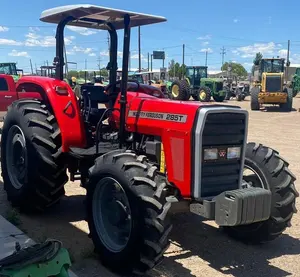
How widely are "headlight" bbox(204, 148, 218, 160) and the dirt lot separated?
3.46ft

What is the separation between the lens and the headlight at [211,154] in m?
3.97

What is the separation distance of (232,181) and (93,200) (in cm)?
135

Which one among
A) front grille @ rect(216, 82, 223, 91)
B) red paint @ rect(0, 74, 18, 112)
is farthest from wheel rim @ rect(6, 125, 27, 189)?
front grille @ rect(216, 82, 223, 91)

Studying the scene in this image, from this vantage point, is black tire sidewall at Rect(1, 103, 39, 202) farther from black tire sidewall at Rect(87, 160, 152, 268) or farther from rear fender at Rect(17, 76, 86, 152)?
black tire sidewall at Rect(87, 160, 152, 268)

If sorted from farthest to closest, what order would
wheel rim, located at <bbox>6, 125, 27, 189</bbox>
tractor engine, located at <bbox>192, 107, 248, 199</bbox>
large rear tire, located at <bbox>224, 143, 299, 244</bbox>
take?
wheel rim, located at <bbox>6, 125, 27, 189</bbox>
large rear tire, located at <bbox>224, 143, 299, 244</bbox>
tractor engine, located at <bbox>192, 107, 248, 199</bbox>

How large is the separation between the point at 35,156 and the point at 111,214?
1.31m

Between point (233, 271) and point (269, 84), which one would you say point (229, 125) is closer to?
point (233, 271)

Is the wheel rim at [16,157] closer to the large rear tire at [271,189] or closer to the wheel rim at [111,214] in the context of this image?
the wheel rim at [111,214]

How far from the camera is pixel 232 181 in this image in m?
4.24

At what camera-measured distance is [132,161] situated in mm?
3855

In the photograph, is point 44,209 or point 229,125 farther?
point 44,209

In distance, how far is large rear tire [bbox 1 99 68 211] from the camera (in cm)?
496

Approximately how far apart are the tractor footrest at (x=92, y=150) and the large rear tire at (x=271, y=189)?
1488 millimetres

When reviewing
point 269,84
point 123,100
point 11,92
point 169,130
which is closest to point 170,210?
point 169,130
